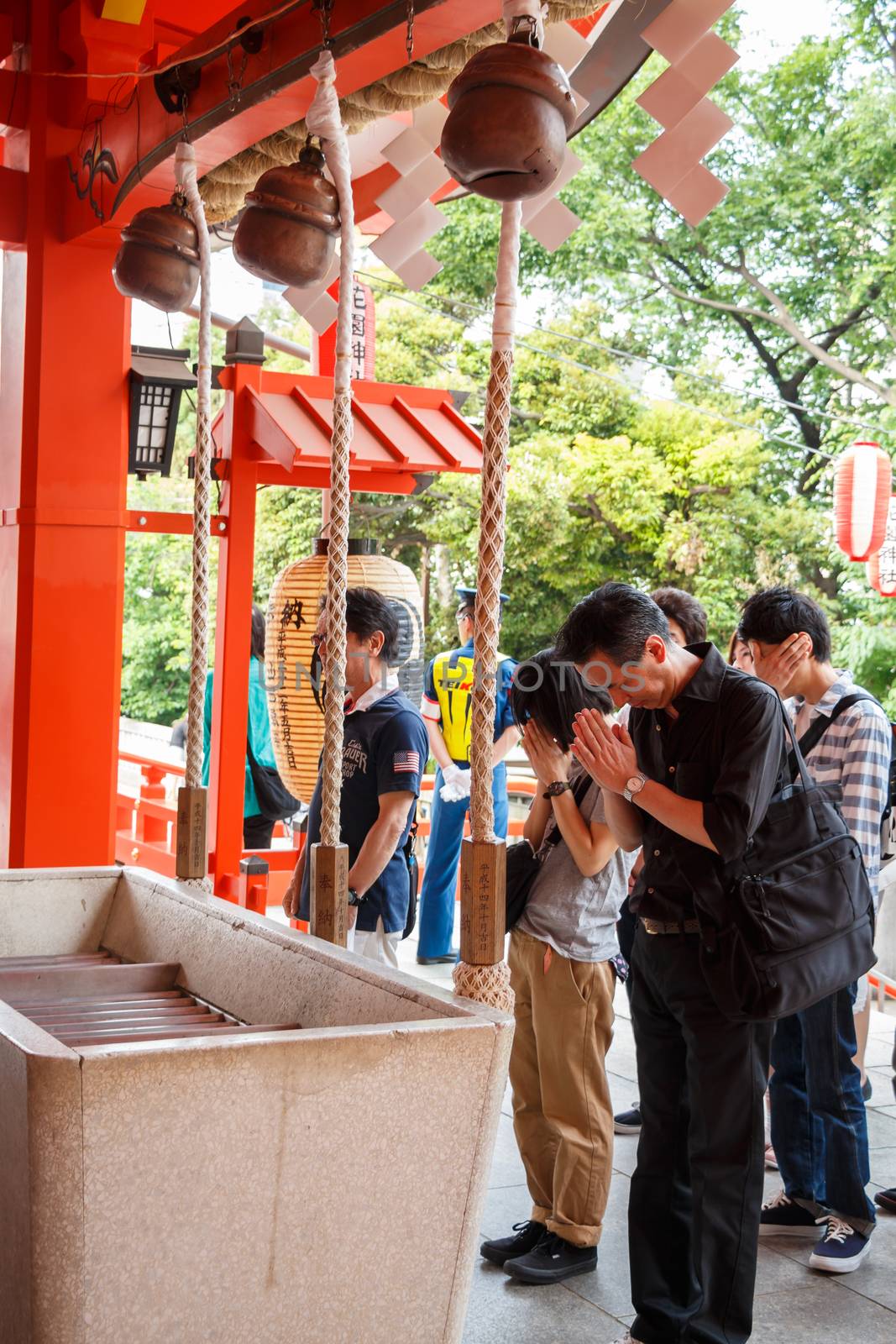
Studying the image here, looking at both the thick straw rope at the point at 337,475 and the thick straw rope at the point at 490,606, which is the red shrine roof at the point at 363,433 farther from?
the thick straw rope at the point at 490,606

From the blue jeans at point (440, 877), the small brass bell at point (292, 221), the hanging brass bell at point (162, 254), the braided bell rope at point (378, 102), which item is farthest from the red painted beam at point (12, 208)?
the blue jeans at point (440, 877)

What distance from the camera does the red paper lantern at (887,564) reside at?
1035 centimetres

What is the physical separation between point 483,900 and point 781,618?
5.08 feet

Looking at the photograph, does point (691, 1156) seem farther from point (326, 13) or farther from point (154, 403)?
point (154, 403)

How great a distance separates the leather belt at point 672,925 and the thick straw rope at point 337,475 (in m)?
0.67

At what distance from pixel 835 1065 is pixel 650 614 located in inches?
54.4

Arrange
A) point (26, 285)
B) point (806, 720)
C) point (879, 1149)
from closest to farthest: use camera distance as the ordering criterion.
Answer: point (806, 720)
point (879, 1149)
point (26, 285)

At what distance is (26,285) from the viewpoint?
4.41 meters

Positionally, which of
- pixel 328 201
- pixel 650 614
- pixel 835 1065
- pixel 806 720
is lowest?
pixel 835 1065

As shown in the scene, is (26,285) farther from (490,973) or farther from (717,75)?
(490,973)

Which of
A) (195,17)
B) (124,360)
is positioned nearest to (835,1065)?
(124,360)

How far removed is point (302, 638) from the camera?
513 centimetres

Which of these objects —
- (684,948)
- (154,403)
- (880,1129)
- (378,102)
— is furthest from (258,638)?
(684,948)

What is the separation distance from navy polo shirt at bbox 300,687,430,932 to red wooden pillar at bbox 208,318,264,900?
1.80 metres
